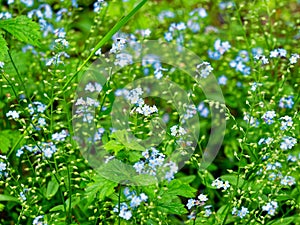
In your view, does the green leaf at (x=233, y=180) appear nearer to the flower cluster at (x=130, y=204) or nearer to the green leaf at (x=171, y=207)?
the green leaf at (x=171, y=207)

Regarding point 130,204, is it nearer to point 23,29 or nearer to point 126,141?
point 126,141

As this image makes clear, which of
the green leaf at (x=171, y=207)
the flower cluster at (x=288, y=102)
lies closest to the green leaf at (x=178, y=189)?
the green leaf at (x=171, y=207)

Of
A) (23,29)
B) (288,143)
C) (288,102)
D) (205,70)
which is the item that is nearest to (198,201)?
(288,143)

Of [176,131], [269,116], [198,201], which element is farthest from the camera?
[269,116]

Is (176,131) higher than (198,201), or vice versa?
(176,131)

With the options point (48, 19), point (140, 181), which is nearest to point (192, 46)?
point (48, 19)

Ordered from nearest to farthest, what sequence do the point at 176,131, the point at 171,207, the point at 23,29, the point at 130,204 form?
the point at 176,131 < the point at 171,207 < the point at 130,204 < the point at 23,29

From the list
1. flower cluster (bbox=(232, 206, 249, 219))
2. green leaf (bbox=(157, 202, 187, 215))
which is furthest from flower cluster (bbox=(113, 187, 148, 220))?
flower cluster (bbox=(232, 206, 249, 219))

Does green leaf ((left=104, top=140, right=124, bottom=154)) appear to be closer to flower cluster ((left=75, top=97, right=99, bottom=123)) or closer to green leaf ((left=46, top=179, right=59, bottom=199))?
flower cluster ((left=75, top=97, right=99, bottom=123))
